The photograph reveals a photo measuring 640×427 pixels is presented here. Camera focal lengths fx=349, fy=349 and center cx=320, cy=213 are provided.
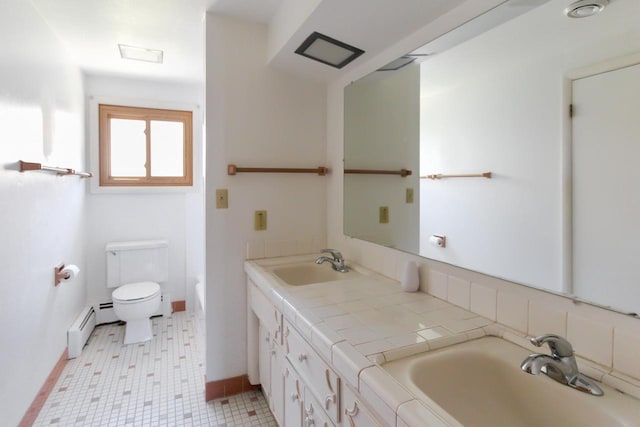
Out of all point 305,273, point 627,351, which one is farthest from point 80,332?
point 627,351

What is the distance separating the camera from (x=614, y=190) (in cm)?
86

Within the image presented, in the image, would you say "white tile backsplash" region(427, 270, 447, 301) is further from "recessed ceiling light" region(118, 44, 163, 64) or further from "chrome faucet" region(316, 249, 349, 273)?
"recessed ceiling light" region(118, 44, 163, 64)

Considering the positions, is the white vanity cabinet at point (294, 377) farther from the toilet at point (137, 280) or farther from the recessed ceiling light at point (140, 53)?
the recessed ceiling light at point (140, 53)

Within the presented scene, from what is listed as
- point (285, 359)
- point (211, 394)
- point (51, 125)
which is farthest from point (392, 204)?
point (51, 125)

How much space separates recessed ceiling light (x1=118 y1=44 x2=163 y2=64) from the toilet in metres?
1.62

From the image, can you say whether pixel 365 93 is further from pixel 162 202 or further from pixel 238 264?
pixel 162 202

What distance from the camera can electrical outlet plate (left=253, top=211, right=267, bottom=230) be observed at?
6.95 feet

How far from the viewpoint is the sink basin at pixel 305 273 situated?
197cm

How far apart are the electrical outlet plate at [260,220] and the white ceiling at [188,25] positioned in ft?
2.92

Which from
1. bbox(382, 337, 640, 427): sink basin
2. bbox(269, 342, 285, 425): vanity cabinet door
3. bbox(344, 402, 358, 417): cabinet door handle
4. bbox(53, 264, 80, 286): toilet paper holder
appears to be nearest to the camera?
bbox(382, 337, 640, 427): sink basin

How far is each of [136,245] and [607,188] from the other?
11.2ft

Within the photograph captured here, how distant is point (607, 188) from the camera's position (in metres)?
0.88

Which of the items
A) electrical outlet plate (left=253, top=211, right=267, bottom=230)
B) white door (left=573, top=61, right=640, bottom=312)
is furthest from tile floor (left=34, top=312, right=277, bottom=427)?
white door (left=573, top=61, right=640, bottom=312)

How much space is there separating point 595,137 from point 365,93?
1.21 m
